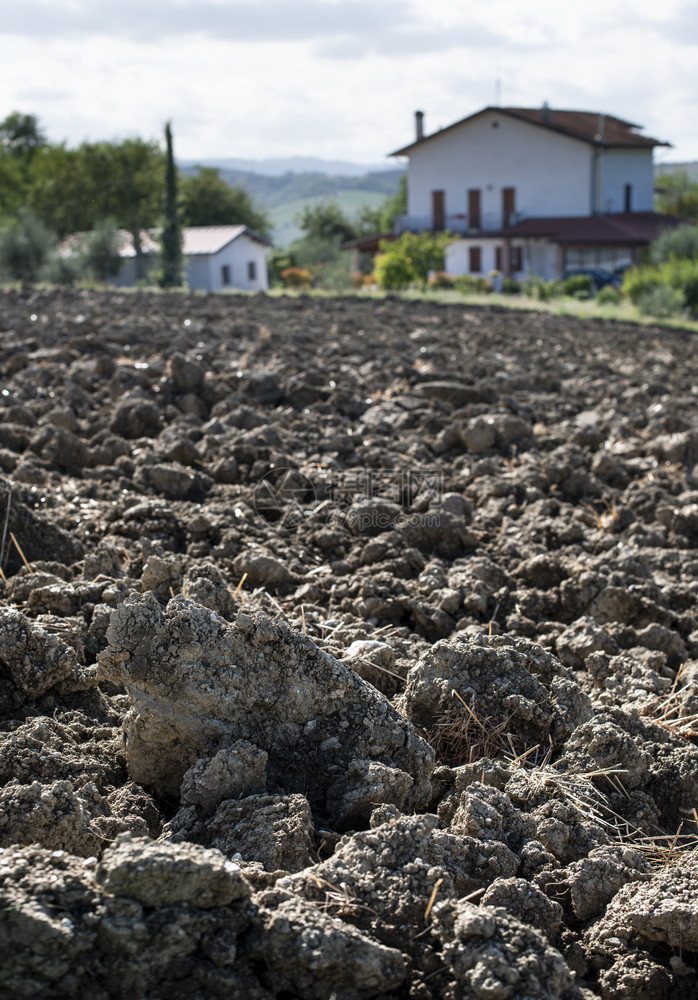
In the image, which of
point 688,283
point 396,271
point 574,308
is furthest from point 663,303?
point 396,271

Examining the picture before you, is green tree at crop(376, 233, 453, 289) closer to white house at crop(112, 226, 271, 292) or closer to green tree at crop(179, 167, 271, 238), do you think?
white house at crop(112, 226, 271, 292)

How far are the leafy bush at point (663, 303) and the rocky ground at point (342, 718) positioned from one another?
13932 mm

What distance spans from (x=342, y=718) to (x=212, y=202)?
67.0 m

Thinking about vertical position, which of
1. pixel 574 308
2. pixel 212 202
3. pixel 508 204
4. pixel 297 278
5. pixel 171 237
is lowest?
pixel 574 308

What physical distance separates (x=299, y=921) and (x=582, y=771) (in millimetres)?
1234

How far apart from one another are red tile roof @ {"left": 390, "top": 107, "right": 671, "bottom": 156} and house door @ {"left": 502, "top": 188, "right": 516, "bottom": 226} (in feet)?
10.1

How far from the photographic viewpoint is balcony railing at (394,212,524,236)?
43.0 metres

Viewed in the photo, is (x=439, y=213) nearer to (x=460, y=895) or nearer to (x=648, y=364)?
(x=648, y=364)

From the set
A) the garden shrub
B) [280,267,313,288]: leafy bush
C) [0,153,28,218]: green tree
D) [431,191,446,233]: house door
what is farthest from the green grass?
[0,153,28,218]: green tree

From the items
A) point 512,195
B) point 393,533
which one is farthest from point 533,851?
point 512,195

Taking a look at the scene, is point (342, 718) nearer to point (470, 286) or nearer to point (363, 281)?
point (470, 286)

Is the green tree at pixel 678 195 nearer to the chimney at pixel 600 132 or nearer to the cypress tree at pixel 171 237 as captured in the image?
the chimney at pixel 600 132

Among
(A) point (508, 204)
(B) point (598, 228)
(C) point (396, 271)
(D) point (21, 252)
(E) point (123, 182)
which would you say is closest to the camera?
(C) point (396, 271)

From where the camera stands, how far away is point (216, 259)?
Answer: 47.7 m
